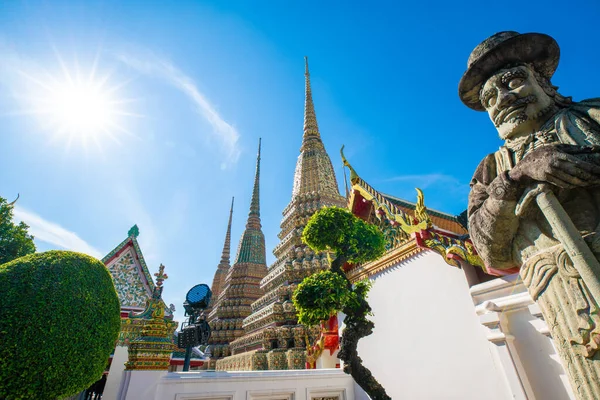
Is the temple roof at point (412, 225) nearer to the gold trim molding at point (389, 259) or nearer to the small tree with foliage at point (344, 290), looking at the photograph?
the gold trim molding at point (389, 259)

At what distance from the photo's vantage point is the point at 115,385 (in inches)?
297

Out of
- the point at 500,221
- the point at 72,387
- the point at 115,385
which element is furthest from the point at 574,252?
the point at 115,385

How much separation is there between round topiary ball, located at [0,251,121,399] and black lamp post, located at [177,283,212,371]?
1151 millimetres

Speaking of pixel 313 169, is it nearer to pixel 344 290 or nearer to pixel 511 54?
pixel 344 290

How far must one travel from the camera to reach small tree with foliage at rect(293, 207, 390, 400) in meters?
3.95

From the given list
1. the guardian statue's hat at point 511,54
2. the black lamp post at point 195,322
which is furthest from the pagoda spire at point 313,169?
the guardian statue's hat at point 511,54

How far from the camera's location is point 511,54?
2213mm

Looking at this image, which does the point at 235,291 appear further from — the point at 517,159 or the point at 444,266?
the point at 517,159

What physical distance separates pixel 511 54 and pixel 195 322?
19.7 ft

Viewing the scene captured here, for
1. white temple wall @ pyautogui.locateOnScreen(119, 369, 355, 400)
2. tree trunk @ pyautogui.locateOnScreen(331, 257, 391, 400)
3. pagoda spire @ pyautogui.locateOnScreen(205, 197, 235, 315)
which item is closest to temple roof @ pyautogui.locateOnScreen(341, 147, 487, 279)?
tree trunk @ pyautogui.locateOnScreen(331, 257, 391, 400)

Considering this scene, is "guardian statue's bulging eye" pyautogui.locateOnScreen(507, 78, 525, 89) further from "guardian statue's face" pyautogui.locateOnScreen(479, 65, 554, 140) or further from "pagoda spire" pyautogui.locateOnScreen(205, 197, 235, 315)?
"pagoda spire" pyautogui.locateOnScreen(205, 197, 235, 315)

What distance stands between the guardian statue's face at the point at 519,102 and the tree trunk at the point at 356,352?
303 centimetres

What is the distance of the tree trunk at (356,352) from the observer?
148 inches

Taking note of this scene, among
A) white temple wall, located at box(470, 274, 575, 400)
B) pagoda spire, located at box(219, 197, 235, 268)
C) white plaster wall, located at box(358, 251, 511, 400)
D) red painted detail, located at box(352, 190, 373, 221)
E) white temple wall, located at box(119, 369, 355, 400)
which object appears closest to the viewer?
white temple wall, located at box(470, 274, 575, 400)
